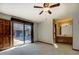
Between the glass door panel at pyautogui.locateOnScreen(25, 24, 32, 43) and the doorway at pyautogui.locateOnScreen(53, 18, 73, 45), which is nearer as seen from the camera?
the doorway at pyautogui.locateOnScreen(53, 18, 73, 45)

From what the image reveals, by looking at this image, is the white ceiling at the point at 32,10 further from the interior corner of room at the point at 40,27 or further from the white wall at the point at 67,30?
the white wall at the point at 67,30

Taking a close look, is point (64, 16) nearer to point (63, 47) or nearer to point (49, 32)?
point (49, 32)

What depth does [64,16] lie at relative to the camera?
1998 millimetres

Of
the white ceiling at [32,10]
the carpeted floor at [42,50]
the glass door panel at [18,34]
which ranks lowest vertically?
the carpeted floor at [42,50]

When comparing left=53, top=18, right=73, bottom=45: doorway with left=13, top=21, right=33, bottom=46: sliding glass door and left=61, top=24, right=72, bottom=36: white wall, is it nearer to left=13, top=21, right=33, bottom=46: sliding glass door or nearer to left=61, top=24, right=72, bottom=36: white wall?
left=61, top=24, right=72, bottom=36: white wall

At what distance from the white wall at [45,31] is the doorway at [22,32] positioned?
19 centimetres

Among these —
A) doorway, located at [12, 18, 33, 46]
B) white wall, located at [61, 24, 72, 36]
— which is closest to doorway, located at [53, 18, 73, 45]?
white wall, located at [61, 24, 72, 36]

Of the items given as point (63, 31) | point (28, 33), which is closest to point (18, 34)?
point (28, 33)

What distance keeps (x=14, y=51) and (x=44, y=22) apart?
834 mm

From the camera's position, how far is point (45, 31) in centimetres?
219

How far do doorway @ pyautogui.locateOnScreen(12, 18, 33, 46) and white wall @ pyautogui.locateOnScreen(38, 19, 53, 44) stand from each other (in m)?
0.19

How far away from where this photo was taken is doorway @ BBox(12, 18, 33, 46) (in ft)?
6.68

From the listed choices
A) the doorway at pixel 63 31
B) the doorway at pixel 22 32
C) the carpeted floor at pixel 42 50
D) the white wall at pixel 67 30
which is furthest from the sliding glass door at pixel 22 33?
the white wall at pixel 67 30

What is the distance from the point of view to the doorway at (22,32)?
2037 millimetres
